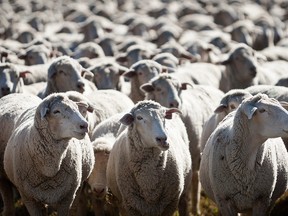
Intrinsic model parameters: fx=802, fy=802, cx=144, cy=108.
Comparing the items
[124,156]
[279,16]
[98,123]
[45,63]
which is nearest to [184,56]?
[45,63]

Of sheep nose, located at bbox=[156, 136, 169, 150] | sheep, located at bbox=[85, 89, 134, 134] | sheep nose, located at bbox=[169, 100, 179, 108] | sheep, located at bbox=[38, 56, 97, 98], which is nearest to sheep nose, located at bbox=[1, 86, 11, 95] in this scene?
sheep, located at bbox=[38, 56, 97, 98]

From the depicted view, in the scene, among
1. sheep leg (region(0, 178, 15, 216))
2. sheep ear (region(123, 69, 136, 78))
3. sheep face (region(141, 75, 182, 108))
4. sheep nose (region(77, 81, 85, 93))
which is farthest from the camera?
sheep ear (region(123, 69, 136, 78))

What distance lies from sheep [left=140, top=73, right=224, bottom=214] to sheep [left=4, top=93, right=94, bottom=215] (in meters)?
2.26

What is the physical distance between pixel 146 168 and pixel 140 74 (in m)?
3.72

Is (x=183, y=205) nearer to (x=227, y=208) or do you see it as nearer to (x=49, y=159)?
(x=227, y=208)

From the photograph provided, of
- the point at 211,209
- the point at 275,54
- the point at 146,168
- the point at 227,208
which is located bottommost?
the point at 275,54

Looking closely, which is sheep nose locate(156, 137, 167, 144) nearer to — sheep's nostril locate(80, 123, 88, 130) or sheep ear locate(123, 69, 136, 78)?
sheep's nostril locate(80, 123, 88, 130)

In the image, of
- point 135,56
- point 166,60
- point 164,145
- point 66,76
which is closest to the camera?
point 164,145

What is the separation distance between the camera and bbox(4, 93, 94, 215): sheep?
7281 mm

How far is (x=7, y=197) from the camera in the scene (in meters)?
8.75

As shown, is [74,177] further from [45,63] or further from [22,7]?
[22,7]

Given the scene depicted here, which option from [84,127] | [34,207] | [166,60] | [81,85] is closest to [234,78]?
[166,60]

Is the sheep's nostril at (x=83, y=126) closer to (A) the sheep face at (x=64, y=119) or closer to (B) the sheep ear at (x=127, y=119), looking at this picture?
(A) the sheep face at (x=64, y=119)

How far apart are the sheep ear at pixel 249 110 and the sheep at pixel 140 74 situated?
13.3ft
